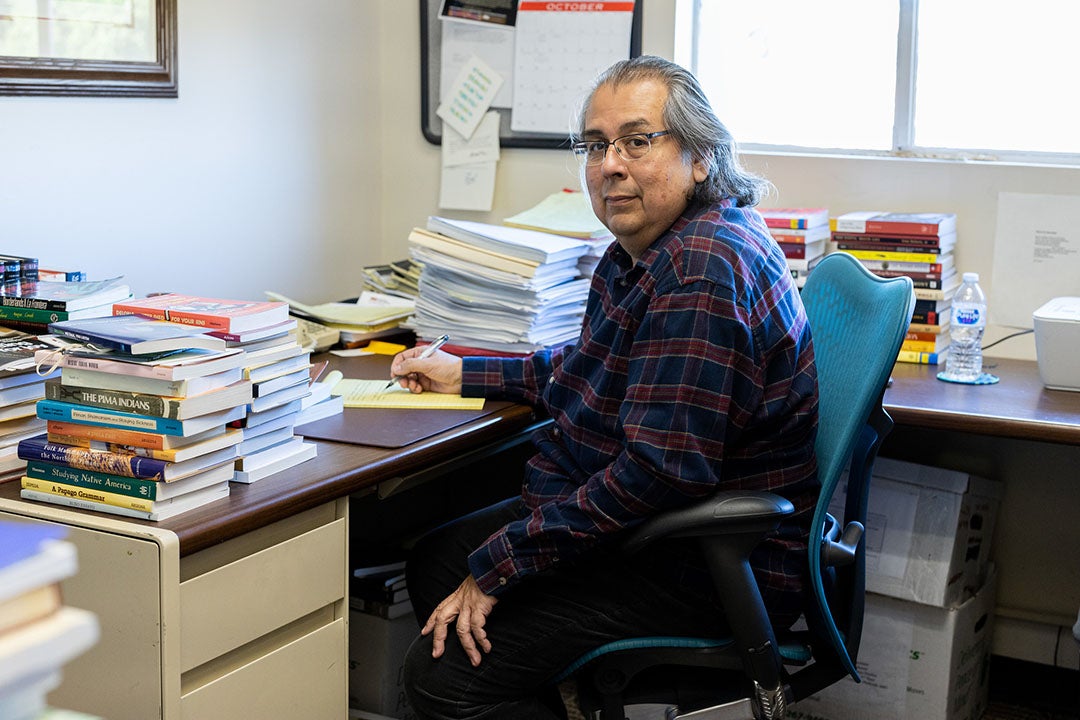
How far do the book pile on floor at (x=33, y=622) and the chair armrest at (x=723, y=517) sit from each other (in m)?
0.91

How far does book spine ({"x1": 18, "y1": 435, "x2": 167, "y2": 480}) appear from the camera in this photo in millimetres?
1402

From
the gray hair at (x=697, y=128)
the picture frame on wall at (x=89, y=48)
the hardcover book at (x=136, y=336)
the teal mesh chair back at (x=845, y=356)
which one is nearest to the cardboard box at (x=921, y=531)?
the teal mesh chair back at (x=845, y=356)

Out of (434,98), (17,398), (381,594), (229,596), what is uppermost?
(434,98)

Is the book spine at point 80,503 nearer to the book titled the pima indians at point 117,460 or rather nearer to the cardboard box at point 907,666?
the book titled the pima indians at point 117,460

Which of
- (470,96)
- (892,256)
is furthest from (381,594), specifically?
(470,96)

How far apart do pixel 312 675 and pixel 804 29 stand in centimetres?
183

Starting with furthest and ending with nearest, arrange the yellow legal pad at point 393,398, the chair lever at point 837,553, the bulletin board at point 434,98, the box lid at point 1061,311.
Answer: the bulletin board at point 434,98 < the box lid at point 1061,311 < the yellow legal pad at point 393,398 < the chair lever at point 837,553

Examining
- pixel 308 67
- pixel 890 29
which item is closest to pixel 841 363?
pixel 890 29

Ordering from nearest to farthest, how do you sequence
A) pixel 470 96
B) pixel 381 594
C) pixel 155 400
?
1. pixel 155 400
2. pixel 381 594
3. pixel 470 96

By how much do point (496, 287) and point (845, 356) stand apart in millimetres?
801

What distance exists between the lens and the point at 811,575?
1.59m

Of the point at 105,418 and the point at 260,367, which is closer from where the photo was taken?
the point at 105,418

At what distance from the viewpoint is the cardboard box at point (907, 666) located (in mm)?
2199

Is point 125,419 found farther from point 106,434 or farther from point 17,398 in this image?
point 17,398
